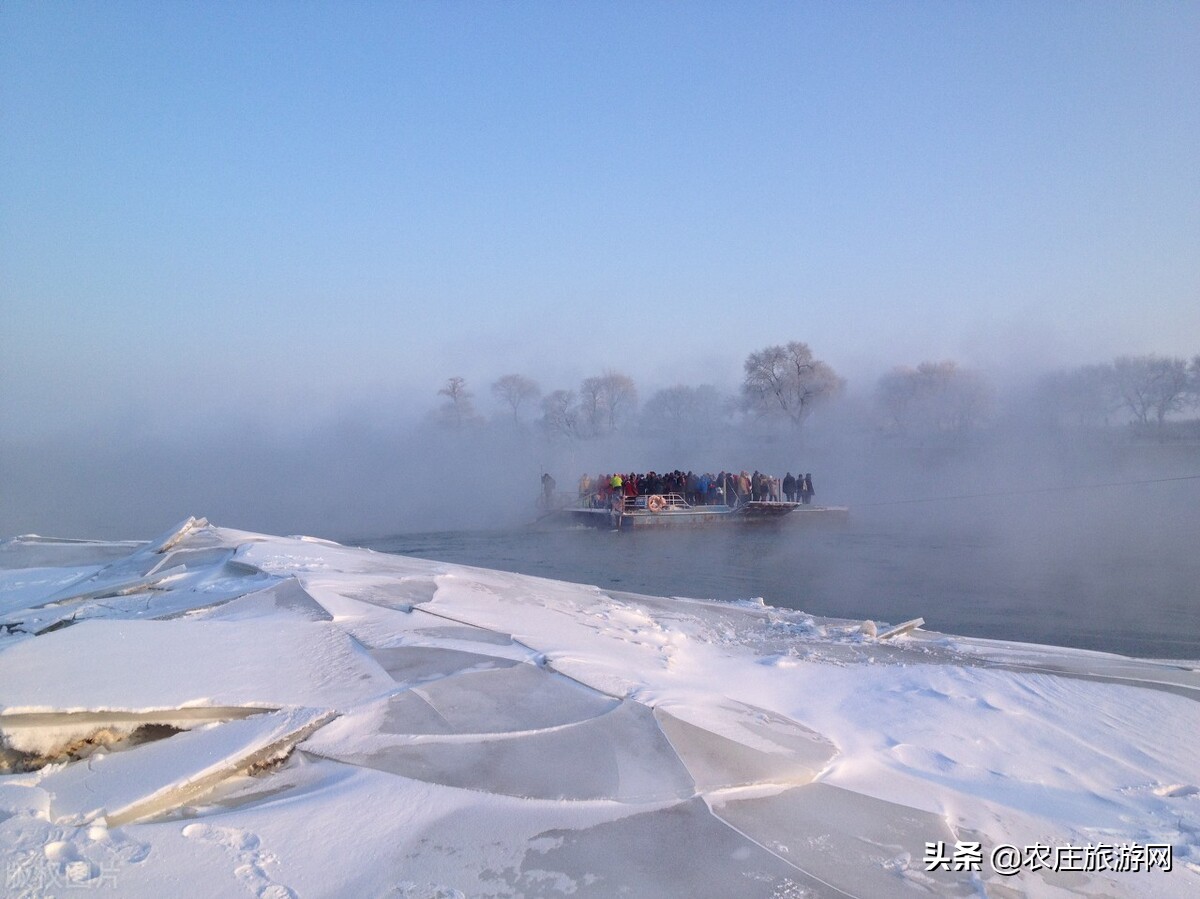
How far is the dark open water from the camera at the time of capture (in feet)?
43.8

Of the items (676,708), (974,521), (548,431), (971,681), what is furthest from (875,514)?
(548,431)

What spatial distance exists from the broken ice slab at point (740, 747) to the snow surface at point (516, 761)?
0.7 inches

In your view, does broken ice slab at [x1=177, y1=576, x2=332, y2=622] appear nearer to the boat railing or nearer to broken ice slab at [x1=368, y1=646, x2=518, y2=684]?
broken ice slab at [x1=368, y1=646, x2=518, y2=684]

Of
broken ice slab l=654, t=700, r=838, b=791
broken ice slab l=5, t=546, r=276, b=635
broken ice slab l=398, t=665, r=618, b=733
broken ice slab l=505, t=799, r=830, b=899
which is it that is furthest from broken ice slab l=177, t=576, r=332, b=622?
broken ice slab l=505, t=799, r=830, b=899

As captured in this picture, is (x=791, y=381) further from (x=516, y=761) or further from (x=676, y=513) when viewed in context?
(x=516, y=761)

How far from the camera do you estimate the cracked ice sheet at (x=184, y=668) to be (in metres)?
3.20

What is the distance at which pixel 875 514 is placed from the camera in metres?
35.7

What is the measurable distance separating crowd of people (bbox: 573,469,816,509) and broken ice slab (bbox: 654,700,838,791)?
28.6m

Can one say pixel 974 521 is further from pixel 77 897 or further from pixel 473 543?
pixel 77 897

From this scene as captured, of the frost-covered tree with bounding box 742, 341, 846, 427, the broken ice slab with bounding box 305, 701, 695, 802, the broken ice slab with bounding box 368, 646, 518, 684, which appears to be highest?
the frost-covered tree with bounding box 742, 341, 846, 427

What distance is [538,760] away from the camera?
3383mm

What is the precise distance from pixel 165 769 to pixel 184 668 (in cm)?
83

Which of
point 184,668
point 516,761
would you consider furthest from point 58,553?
point 516,761

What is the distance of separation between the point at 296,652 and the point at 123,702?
1.09m
